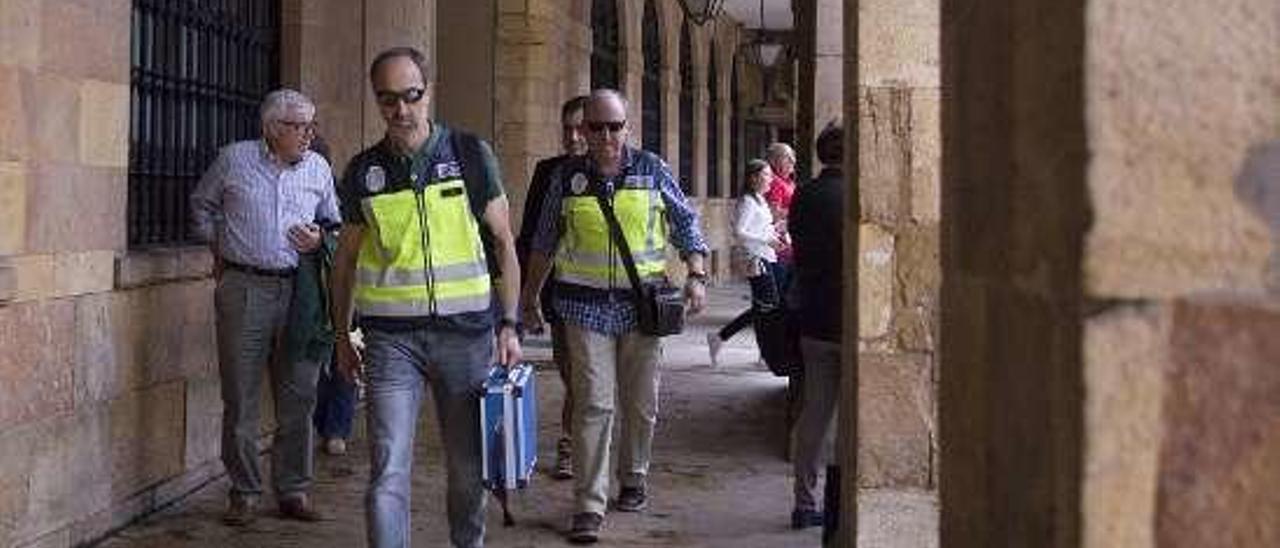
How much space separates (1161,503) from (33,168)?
4.00 m

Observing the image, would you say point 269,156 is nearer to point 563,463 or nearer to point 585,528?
point 585,528

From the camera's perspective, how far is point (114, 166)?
17.5 feet

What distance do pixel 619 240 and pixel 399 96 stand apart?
145cm

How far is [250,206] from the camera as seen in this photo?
553cm

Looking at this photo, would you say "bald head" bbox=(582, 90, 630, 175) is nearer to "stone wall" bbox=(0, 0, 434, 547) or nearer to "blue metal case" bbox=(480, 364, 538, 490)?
"blue metal case" bbox=(480, 364, 538, 490)

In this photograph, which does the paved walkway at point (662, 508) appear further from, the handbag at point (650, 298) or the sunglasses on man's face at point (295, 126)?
the sunglasses on man's face at point (295, 126)

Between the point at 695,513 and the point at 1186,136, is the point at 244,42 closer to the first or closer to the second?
the point at 695,513

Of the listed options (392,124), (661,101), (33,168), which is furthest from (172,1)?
(661,101)

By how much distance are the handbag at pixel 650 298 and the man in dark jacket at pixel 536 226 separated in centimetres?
34

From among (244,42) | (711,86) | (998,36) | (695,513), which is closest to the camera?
(998,36)

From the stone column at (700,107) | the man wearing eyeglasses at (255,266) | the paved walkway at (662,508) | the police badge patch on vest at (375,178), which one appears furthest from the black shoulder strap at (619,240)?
the stone column at (700,107)

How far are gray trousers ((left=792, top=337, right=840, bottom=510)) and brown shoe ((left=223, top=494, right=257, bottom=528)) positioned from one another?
6.40 ft

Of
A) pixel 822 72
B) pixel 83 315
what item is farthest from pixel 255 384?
pixel 822 72

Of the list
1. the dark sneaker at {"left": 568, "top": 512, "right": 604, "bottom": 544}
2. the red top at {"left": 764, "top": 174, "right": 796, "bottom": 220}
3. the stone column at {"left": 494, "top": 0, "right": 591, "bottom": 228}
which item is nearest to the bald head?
the dark sneaker at {"left": 568, "top": 512, "right": 604, "bottom": 544}
